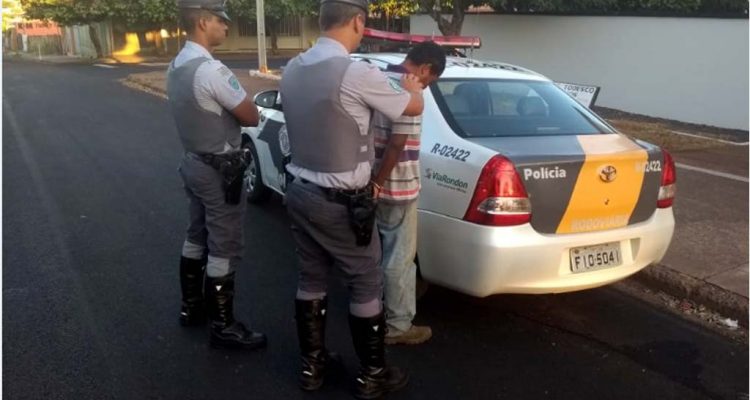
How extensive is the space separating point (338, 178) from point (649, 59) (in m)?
11.8

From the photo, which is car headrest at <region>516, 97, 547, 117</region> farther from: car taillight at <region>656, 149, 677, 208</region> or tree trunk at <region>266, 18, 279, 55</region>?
tree trunk at <region>266, 18, 279, 55</region>

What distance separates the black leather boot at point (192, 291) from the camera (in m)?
3.74

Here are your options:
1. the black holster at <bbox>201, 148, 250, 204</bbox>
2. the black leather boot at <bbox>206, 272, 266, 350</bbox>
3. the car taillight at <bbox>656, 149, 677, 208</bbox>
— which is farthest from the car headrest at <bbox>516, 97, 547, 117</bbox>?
the black leather boot at <bbox>206, 272, 266, 350</bbox>

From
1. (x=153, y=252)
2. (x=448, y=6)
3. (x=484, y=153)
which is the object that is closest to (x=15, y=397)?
(x=153, y=252)

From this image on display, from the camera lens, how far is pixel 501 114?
4215 mm

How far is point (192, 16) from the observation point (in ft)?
11.0

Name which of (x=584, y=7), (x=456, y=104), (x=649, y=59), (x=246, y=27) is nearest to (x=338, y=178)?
(x=456, y=104)

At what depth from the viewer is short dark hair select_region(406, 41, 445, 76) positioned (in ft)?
11.0

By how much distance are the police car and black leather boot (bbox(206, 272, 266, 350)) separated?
1.01 meters

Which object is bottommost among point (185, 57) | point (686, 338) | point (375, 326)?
point (686, 338)

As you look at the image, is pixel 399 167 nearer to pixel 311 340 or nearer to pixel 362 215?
pixel 362 215

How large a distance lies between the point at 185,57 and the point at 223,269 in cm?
110

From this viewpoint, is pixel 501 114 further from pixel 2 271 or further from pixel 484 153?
pixel 2 271

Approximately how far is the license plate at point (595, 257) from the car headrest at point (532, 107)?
0.99 meters
